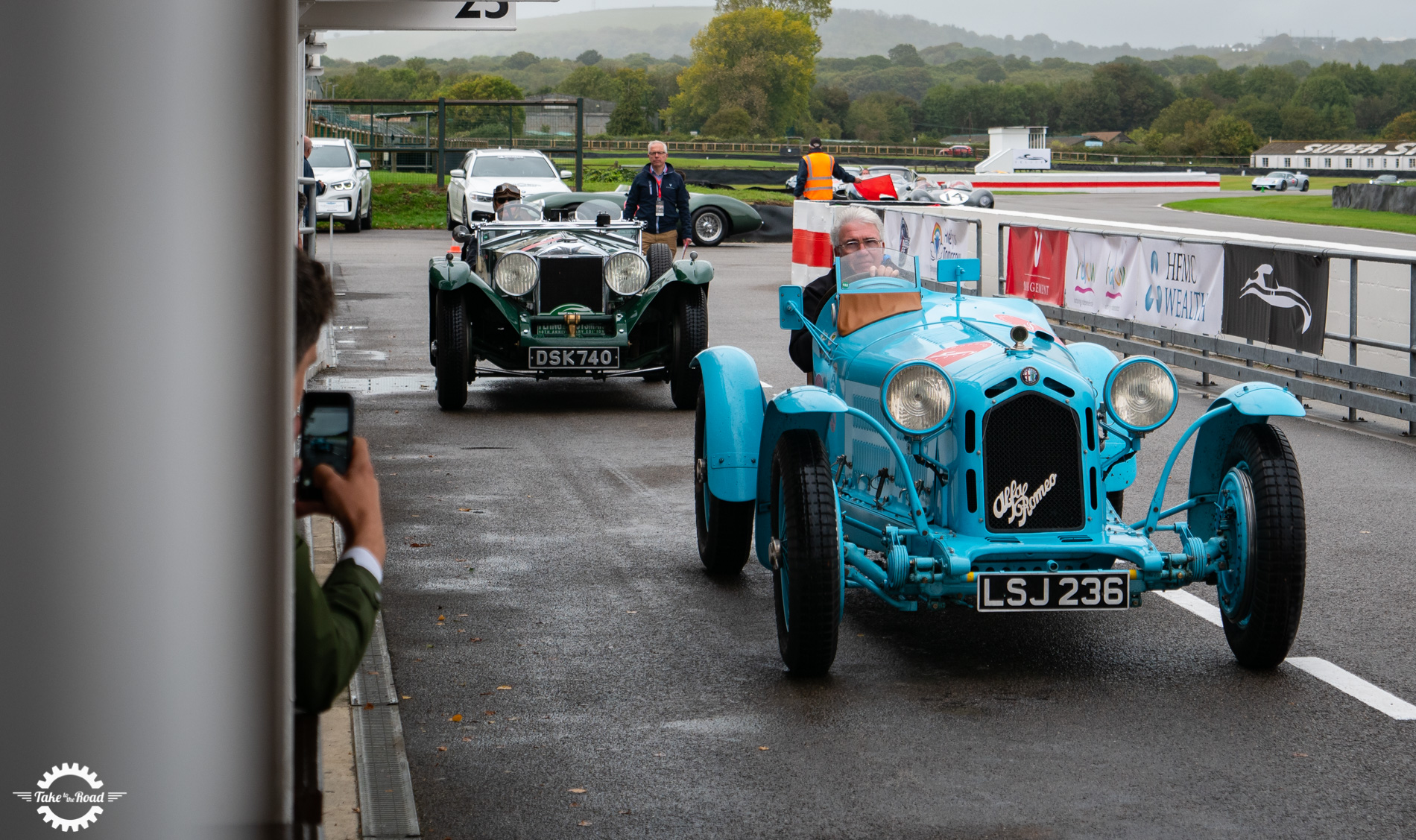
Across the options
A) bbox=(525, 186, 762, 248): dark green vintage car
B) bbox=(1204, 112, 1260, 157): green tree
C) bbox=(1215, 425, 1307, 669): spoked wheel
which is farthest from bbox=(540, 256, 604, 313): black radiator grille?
bbox=(1204, 112, 1260, 157): green tree

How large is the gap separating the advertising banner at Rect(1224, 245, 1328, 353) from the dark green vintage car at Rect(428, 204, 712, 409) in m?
4.29

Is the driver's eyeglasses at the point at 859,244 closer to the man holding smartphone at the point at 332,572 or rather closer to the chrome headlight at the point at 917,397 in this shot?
the chrome headlight at the point at 917,397

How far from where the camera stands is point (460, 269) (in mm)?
11148

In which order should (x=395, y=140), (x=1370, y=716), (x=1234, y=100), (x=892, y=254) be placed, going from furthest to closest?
(x=1234, y=100), (x=395, y=140), (x=892, y=254), (x=1370, y=716)

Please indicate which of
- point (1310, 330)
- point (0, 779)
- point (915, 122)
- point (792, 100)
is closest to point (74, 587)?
point (0, 779)

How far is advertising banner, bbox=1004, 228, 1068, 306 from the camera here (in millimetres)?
15641

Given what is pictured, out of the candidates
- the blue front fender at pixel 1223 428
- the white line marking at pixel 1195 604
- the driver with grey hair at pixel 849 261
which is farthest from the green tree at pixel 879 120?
the blue front fender at pixel 1223 428

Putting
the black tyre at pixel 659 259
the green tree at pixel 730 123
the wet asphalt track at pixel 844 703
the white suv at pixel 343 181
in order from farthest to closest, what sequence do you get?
the green tree at pixel 730 123, the white suv at pixel 343 181, the black tyre at pixel 659 259, the wet asphalt track at pixel 844 703

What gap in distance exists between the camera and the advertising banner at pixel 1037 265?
51.3 feet

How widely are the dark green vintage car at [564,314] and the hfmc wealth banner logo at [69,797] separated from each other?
31.5ft

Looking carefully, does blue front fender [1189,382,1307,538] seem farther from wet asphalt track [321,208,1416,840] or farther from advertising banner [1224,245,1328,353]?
advertising banner [1224,245,1328,353]

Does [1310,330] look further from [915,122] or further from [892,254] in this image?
[915,122]

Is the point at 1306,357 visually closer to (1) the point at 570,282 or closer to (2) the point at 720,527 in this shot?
(1) the point at 570,282

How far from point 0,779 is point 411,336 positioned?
1450 centimetres
